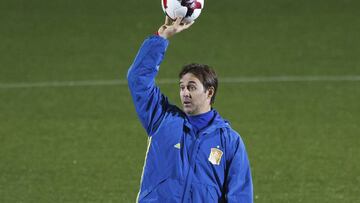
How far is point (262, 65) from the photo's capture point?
17078 millimetres

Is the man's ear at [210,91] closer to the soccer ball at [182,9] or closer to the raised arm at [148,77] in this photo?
the raised arm at [148,77]

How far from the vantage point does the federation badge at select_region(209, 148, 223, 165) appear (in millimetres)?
6328

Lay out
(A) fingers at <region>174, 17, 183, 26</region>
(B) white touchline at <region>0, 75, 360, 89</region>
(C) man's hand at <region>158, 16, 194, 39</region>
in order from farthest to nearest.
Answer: (B) white touchline at <region>0, 75, 360, 89</region>
(A) fingers at <region>174, 17, 183, 26</region>
(C) man's hand at <region>158, 16, 194, 39</region>

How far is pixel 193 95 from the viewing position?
21.1 ft

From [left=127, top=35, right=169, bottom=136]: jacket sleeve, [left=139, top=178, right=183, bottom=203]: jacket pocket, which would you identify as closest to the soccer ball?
[left=127, top=35, right=169, bottom=136]: jacket sleeve

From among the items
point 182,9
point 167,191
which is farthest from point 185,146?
point 182,9

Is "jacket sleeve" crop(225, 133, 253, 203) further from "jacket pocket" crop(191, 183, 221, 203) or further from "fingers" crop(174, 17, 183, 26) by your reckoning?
"fingers" crop(174, 17, 183, 26)

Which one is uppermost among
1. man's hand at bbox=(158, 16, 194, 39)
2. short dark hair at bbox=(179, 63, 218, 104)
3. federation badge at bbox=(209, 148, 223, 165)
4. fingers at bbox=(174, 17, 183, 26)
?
fingers at bbox=(174, 17, 183, 26)

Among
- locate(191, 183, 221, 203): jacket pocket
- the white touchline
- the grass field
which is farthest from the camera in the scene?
the white touchline

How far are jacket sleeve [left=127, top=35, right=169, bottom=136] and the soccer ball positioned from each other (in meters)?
0.55

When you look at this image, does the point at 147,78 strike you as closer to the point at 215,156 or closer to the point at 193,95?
the point at 193,95

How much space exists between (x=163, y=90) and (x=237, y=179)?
30.1 ft

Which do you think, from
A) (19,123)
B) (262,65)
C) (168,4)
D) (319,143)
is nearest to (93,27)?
(262,65)

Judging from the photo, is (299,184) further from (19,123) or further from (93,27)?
(93,27)
